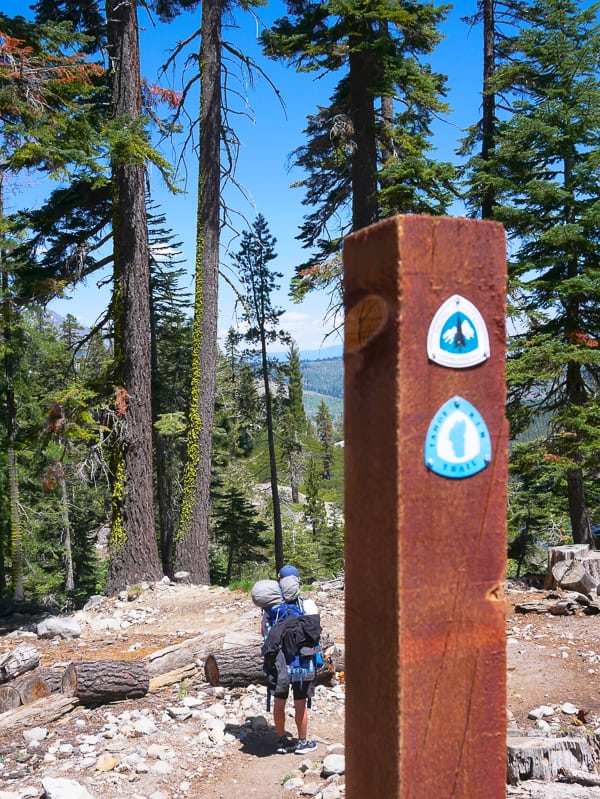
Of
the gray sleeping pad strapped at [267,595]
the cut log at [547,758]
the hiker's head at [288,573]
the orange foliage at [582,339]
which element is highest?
the orange foliage at [582,339]

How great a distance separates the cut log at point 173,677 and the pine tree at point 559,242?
24.2 ft

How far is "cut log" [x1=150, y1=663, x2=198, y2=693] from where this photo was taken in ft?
22.8

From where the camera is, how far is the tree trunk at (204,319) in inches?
496

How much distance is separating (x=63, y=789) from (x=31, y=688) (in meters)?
2.53

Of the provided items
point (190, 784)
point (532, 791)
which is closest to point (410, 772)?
point (532, 791)

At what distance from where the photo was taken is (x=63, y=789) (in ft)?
15.1

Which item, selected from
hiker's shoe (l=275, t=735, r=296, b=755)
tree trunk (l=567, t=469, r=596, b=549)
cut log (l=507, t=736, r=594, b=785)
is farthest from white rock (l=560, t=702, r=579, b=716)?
tree trunk (l=567, t=469, r=596, b=549)

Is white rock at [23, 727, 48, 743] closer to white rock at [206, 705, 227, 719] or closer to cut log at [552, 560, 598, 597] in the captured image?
white rock at [206, 705, 227, 719]

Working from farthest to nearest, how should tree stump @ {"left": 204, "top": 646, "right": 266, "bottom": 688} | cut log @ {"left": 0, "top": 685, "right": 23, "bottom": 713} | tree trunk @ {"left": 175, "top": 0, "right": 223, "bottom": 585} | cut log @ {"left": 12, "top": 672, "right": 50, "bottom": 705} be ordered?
tree trunk @ {"left": 175, "top": 0, "right": 223, "bottom": 585}, tree stump @ {"left": 204, "top": 646, "right": 266, "bottom": 688}, cut log @ {"left": 12, "top": 672, "right": 50, "bottom": 705}, cut log @ {"left": 0, "top": 685, "right": 23, "bottom": 713}

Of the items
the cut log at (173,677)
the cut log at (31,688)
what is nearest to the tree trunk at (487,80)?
the cut log at (173,677)

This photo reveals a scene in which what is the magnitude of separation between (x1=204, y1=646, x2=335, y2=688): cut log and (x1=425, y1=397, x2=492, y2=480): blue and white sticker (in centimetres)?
587

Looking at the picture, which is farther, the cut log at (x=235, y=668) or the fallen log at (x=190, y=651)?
the fallen log at (x=190, y=651)

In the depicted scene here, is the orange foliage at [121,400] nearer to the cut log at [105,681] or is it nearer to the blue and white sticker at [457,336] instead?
the cut log at [105,681]

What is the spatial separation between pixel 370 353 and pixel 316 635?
4.64m
